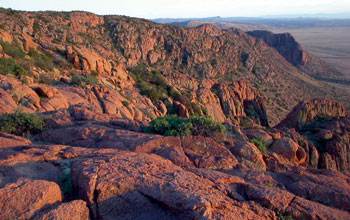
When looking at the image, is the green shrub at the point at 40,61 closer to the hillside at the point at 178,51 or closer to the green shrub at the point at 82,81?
the green shrub at the point at 82,81

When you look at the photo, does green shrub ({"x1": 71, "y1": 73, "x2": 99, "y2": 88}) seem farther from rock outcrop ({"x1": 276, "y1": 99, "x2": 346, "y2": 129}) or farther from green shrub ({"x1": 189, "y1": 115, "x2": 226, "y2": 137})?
rock outcrop ({"x1": 276, "y1": 99, "x2": 346, "y2": 129})

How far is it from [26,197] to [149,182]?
1.88 meters

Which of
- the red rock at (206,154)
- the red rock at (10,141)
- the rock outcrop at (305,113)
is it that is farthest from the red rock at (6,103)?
the rock outcrop at (305,113)

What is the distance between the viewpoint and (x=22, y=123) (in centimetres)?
801

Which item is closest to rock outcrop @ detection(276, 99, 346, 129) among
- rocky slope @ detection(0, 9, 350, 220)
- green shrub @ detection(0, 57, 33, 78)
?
rocky slope @ detection(0, 9, 350, 220)

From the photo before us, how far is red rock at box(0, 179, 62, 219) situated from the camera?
3607 mm

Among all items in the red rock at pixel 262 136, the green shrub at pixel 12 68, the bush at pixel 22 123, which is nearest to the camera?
the bush at pixel 22 123

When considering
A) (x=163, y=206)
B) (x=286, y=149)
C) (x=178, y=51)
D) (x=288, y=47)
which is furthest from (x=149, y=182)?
(x=288, y=47)

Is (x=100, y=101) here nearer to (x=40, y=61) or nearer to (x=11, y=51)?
(x=40, y=61)

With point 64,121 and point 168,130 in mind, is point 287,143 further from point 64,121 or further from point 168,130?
point 64,121

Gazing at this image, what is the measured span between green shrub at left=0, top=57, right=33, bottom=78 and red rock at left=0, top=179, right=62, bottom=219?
13.2 meters

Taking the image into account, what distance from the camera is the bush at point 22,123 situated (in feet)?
26.0

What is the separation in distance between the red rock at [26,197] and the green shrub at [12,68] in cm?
1319

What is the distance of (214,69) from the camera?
58375 millimetres
